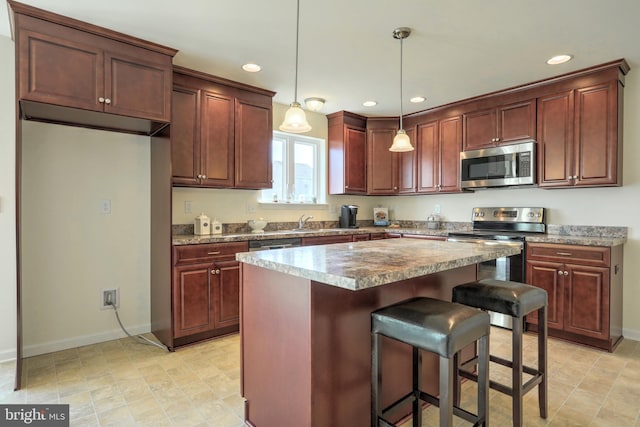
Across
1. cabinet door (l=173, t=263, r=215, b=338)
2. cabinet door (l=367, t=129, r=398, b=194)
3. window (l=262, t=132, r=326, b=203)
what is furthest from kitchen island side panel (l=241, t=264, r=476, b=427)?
cabinet door (l=367, t=129, r=398, b=194)

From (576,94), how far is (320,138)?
8.80 feet

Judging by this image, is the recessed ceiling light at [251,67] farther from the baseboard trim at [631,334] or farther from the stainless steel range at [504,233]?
the baseboard trim at [631,334]

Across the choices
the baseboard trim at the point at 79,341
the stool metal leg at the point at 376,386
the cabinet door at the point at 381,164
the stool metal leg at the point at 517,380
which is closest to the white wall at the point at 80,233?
the baseboard trim at the point at 79,341

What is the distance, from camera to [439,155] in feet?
14.0

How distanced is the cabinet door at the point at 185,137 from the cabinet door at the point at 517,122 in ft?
9.92

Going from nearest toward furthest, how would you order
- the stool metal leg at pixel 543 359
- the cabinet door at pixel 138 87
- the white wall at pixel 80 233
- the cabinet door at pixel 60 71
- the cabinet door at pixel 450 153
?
the stool metal leg at pixel 543 359, the cabinet door at pixel 60 71, the cabinet door at pixel 138 87, the white wall at pixel 80 233, the cabinet door at pixel 450 153

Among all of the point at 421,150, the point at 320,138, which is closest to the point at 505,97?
the point at 421,150

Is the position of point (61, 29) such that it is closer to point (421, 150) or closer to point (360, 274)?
point (360, 274)

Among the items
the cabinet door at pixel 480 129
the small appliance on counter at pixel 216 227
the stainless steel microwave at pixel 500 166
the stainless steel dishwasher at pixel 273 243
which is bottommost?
the stainless steel dishwasher at pixel 273 243

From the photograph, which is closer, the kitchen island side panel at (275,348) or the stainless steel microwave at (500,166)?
the kitchen island side panel at (275,348)

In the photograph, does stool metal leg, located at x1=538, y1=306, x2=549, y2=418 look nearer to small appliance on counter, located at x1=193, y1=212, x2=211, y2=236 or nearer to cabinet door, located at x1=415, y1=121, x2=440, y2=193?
cabinet door, located at x1=415, y1=121, x2=440, y2=193

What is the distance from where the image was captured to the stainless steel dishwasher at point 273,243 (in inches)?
127

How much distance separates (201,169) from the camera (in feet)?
10.5

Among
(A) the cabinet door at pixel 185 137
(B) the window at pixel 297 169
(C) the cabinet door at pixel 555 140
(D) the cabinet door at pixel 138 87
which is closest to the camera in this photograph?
(D) the cabinet door at pixel 138 87
